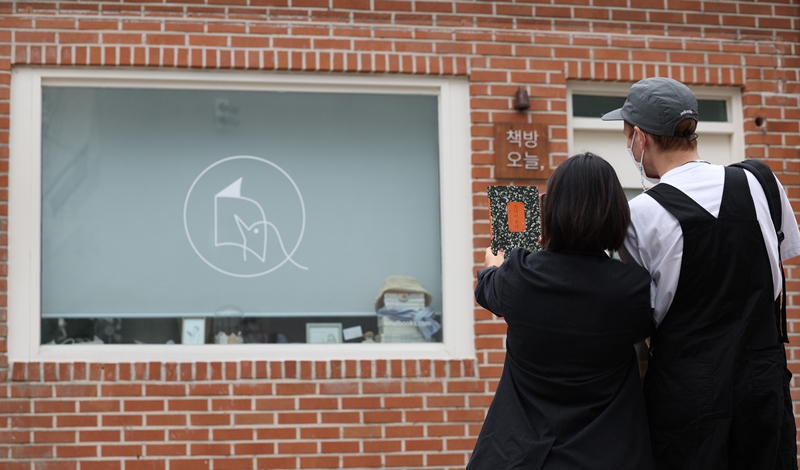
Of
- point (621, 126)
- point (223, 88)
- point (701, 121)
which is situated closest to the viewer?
point (223, 88)

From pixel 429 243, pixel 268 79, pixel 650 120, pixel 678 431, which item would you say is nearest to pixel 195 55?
pixel 268 79

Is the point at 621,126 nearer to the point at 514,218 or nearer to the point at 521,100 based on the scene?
the point at 521,100

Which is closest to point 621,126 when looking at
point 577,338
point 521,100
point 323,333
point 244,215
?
point 521,100

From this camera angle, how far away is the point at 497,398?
251 centimetres

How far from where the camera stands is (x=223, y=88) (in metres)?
5.15

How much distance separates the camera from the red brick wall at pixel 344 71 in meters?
4.75

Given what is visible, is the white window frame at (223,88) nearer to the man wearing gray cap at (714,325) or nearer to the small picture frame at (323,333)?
the small picture frame at (323,333)

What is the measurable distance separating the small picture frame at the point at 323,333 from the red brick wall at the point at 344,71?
0.25 m

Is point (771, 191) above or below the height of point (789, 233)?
above

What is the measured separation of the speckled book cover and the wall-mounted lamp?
2.39 meters

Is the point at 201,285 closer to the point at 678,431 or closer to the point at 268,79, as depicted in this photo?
the point at 268,79

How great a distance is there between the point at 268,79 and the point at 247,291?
4.17ft

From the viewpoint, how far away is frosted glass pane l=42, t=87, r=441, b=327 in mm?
5047

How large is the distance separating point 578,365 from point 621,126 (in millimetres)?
3334
